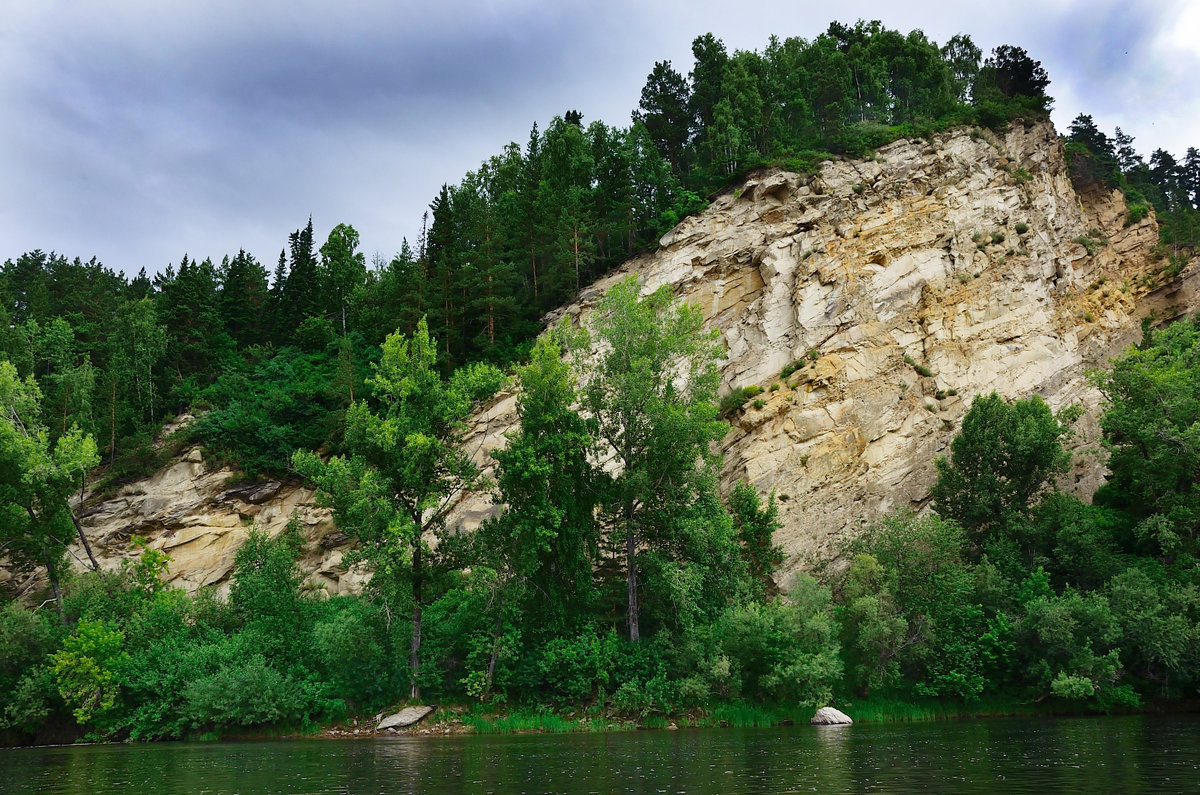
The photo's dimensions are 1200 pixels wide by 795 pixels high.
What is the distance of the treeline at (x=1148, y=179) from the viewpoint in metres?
54.3

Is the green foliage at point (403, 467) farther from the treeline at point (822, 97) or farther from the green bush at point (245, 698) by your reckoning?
the treeline at point (822, 97)

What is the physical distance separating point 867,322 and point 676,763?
34.4 metres

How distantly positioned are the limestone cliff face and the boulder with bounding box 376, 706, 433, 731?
9957mm

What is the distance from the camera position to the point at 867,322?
4650cm

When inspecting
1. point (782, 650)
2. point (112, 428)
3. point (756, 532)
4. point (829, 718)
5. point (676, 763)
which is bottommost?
point (829, 718)

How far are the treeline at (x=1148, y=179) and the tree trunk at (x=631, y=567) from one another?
42.3 metres

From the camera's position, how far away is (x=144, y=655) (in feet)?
109

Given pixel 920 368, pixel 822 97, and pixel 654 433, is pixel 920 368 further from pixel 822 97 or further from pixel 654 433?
pixel 822 97

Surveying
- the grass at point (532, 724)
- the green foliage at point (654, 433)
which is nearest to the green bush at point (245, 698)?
the grass at point (532, 724)

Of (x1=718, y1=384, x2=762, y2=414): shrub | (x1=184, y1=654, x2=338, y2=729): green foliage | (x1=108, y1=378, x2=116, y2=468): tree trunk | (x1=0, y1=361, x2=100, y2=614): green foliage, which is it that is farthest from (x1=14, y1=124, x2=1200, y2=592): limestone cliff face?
(x1=184, y1=654, x2=338, y2=729): green foliage

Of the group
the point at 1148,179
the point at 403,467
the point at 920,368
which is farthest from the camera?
the point at 1148,179

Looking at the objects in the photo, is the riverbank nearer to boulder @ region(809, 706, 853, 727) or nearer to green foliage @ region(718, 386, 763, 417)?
boulder @ region(809, 706, 853, 727)

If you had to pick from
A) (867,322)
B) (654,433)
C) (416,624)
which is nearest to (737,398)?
(867,322)

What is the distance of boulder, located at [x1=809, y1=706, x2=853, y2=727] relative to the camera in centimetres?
3141
